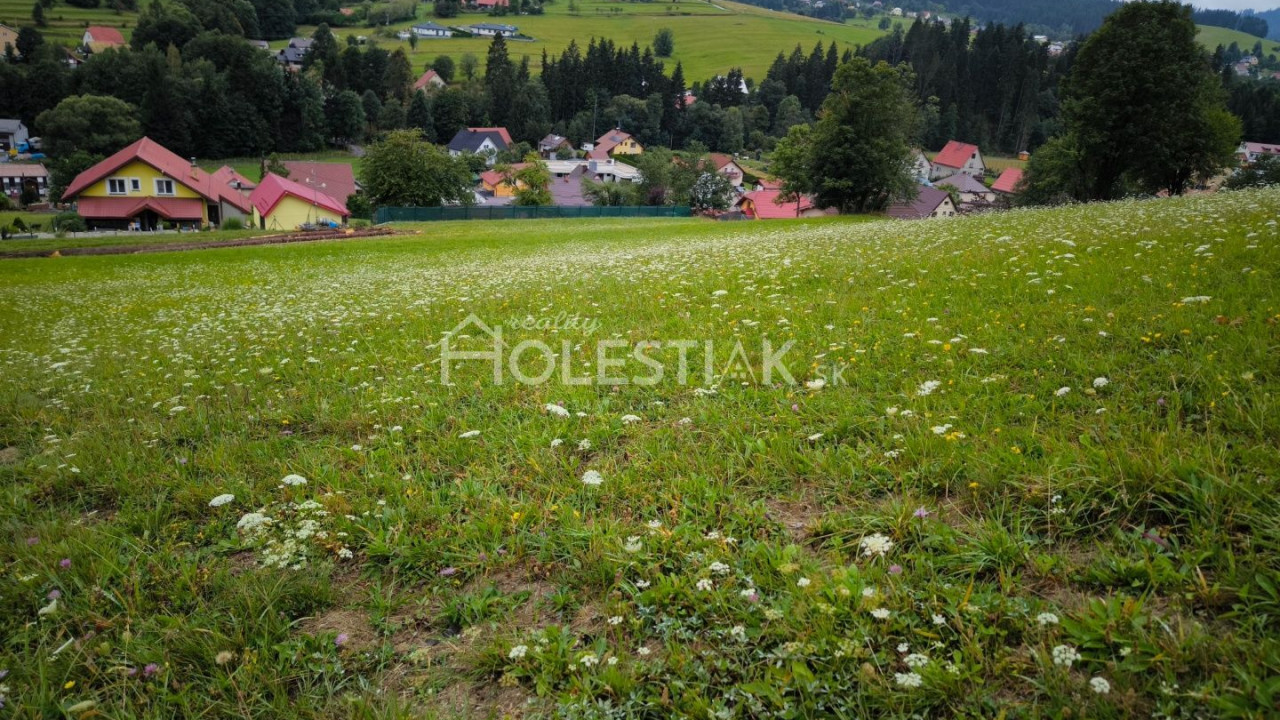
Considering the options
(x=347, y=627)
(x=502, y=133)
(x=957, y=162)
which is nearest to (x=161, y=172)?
(x=347, y=627)

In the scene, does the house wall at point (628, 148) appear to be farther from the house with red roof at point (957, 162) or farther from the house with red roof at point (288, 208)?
the house with red roof at point (288, 208)

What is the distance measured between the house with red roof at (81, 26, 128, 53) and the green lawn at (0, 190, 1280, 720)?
691 ft

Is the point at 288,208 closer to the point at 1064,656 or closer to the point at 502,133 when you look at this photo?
the point at 1064,656

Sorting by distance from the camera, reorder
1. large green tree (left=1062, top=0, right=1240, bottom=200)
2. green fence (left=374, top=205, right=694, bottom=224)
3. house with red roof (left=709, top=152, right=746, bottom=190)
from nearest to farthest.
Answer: large green tree (left=1062, top=0, right=1240, bottom=200)
green fence (left=374, top=205, right=694, bottom=224)
house with red roof (left=709, top=152, right=746, bottom=190)

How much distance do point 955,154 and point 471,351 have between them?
154688 mm

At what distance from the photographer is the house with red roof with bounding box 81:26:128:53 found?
6043 inches

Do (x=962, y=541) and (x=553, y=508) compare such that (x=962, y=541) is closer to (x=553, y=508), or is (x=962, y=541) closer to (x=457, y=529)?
(x=553, y=508)

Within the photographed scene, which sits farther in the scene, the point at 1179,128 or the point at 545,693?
the point at 1179,128

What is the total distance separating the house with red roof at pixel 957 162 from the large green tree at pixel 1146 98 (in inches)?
3828

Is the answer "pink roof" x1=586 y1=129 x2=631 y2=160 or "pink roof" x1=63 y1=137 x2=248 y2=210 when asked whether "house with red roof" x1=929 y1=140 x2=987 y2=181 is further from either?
"pink roof" x1=63 y1=137 x2=248 y2=210

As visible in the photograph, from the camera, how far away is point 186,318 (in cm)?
1397

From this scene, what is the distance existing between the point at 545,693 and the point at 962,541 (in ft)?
→ 7.64

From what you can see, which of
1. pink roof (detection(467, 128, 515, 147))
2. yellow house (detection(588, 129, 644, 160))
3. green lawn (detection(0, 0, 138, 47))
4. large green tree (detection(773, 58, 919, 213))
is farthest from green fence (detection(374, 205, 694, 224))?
green lawn (detection(0, 0, 138, 47))

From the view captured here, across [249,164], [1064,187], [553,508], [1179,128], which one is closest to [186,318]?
[553,508]
